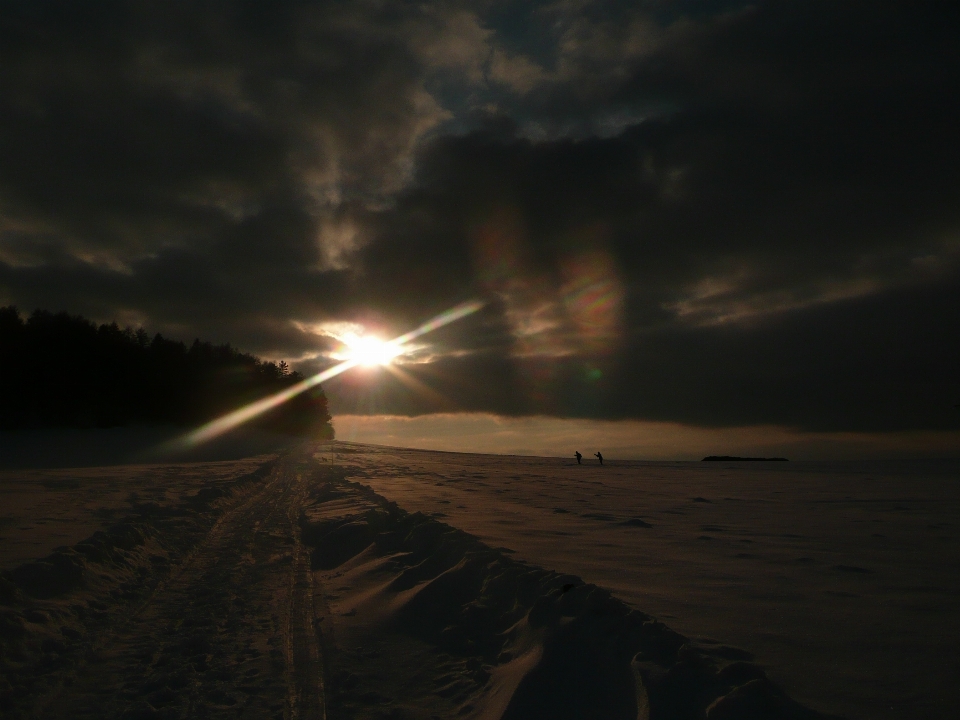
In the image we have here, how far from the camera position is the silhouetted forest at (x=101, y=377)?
56.8 meters

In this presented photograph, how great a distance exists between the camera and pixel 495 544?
1050 centimetres

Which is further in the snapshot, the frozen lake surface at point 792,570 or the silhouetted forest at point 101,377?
the silhouetted forest at point 101,377

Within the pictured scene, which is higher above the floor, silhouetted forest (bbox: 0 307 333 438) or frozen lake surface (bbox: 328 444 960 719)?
silhouetted forest (bbox: 0 307 333 438)

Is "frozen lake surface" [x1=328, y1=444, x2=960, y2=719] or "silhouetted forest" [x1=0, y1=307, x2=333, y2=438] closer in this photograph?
"frozen lake surface" [x1=328, y1=444, x2=960, y2=719]

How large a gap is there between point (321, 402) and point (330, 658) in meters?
111


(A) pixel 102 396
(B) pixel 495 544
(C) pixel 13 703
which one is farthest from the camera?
(A) pixel 102 396

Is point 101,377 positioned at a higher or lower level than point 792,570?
higher

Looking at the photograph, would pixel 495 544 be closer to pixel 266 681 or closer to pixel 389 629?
pixel 389 629

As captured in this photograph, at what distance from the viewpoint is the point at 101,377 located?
62.4m

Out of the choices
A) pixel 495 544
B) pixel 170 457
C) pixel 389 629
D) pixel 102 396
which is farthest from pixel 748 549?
pixel 102 396

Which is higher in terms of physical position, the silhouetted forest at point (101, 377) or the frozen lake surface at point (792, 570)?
the silhouetted forest at point (101, 377)

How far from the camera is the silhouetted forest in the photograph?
186ft

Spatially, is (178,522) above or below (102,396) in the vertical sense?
below

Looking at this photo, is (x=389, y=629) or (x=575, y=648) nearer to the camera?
(x=575, y=648)
